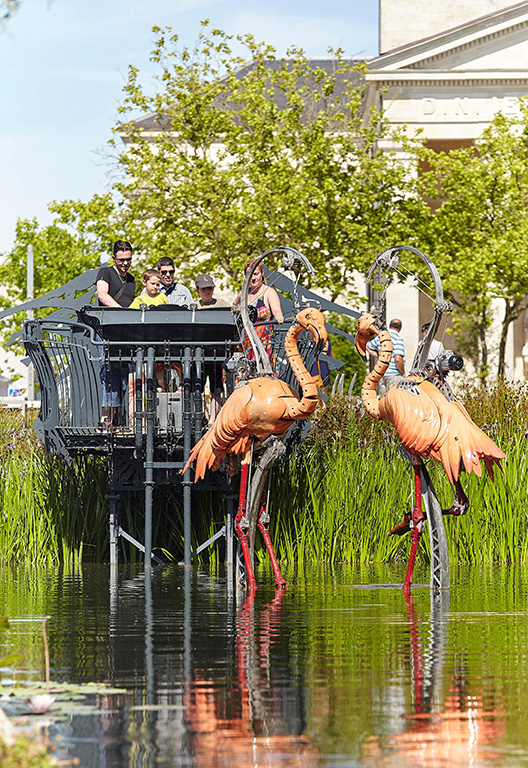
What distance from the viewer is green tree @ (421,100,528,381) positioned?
99.9ft

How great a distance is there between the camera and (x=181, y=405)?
413 inches

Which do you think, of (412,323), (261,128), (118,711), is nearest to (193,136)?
(261,128)

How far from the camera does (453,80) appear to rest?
4038cm

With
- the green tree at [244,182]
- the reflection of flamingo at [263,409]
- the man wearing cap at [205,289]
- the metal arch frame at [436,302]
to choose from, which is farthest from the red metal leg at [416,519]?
the green tree at [244,182]

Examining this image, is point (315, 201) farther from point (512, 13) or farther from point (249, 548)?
point (249, 548)

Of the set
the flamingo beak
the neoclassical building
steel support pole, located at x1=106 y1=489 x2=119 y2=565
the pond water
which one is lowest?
the pond water

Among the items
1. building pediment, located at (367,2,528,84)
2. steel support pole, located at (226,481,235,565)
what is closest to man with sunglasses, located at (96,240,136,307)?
steel support pole, located at (226,481,235,565)

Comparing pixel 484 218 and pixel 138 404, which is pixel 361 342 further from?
pixel 484 218

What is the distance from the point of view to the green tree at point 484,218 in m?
30.5

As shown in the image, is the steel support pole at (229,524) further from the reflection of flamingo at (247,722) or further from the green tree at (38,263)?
the green tree at (38,263)

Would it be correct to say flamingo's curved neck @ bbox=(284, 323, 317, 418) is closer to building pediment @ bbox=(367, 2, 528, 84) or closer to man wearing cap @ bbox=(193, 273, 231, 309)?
man wearing cap @ bbox=(193, 273, 231, 309)

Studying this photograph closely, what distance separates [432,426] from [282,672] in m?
3.02

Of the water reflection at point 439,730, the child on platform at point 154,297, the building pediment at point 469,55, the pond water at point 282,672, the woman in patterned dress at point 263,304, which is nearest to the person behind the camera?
the water reflection at point 439,730

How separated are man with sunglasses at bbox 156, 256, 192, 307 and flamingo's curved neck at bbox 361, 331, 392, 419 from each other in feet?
11.0
